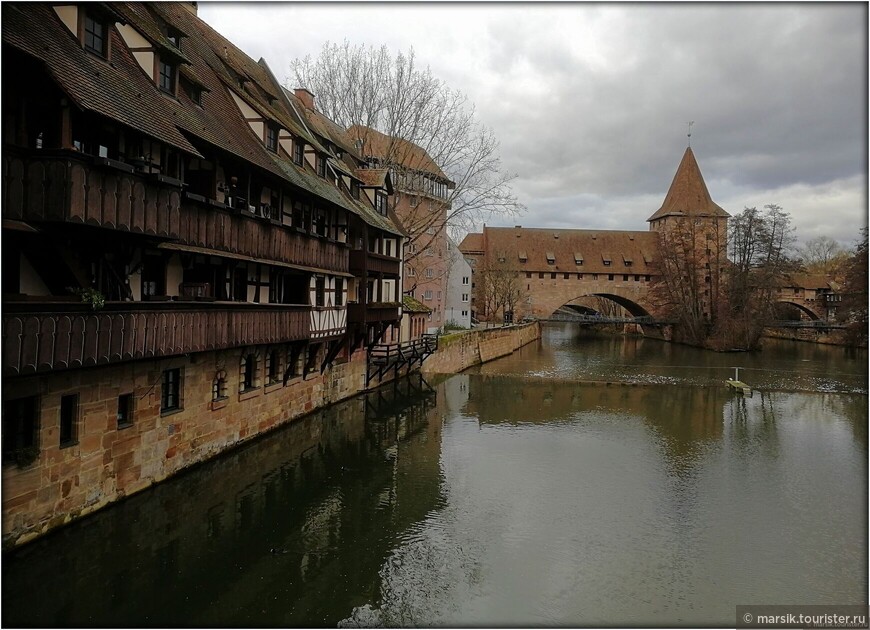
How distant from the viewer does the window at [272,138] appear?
13.4 m

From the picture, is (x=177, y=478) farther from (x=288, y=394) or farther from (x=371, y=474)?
(x=288, y=394)

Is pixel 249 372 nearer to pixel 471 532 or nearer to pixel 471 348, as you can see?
pixel 471 532

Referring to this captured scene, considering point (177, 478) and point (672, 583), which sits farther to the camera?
point (177, 478)

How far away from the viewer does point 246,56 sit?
1781cm

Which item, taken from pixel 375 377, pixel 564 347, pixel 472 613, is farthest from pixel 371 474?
pixel 564 347

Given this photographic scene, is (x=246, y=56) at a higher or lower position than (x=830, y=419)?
higher

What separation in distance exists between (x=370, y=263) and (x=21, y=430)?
1186 centimetres

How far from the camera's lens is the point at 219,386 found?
11.7 metres

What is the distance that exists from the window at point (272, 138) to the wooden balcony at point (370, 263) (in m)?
4.64

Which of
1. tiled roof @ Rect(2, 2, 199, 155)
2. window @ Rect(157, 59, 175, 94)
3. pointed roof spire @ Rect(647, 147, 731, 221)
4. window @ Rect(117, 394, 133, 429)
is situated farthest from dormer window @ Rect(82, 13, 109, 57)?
pointed roof spire @ Rect(647, 147, 731, 221)

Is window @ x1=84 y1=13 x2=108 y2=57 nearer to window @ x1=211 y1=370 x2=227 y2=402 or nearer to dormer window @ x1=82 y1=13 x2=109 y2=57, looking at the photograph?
dormer window @ x1=82 y1=13 x2=109 y2=57

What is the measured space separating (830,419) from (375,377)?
47.7 ft

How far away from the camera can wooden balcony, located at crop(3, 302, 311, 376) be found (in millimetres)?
6344

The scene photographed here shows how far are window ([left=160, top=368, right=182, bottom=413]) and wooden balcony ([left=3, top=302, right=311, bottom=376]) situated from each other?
0.87m
